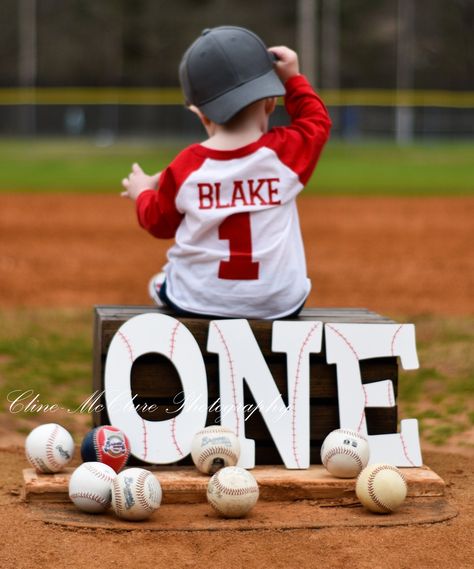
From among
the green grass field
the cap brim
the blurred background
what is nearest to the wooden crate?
the cap brim

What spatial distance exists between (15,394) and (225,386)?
1.68 m

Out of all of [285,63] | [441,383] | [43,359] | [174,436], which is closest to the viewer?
[174,436]

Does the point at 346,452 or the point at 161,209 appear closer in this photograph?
the point at 346,452

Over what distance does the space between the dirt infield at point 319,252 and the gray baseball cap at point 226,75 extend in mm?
4005

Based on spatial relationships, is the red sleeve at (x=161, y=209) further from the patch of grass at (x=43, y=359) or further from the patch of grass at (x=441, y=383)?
the patch of grass at (x=441, y=383)

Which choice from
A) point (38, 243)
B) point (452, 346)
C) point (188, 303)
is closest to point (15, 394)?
point (188, 303)

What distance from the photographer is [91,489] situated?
3457 mm

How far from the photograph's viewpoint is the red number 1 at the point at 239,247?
4.02 m

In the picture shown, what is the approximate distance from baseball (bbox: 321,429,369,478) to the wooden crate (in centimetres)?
25

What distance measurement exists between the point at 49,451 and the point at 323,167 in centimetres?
2028

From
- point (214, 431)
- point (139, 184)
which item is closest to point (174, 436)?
point (214, 431)

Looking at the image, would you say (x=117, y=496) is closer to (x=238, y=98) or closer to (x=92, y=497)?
(x=92, y=497)

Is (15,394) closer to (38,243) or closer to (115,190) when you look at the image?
(38,243)

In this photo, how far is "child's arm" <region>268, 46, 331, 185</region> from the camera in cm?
407
